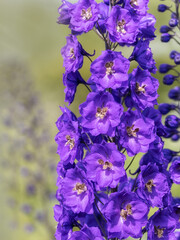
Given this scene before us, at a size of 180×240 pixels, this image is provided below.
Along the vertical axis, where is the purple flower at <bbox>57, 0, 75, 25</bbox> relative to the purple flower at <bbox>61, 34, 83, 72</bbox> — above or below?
above

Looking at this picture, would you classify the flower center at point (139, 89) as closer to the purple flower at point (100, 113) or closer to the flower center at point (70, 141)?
the purple flower at point (100, 113)

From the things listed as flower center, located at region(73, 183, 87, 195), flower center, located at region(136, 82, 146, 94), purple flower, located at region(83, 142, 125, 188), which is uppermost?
flower center, located at region(136, 82, 146, 94)

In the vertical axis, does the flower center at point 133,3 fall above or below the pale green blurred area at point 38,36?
above

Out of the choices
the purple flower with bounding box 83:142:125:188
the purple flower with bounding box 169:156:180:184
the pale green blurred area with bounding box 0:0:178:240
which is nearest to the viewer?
the purple flower with bounding box 83:142:125:188

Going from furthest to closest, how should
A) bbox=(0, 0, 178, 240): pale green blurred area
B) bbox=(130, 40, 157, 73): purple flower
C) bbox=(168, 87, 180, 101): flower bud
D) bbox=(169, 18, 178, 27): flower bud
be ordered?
bbox=(0, 0, 178, 240): pale green blurred area, bbox=(168, 87, 180, 101): flower bud, bbox=(169, 18, 178, 27): flower bud, bbox=(130, 40, 157, 73): purple flower

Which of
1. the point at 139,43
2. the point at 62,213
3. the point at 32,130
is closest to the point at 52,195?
the point at 32,130

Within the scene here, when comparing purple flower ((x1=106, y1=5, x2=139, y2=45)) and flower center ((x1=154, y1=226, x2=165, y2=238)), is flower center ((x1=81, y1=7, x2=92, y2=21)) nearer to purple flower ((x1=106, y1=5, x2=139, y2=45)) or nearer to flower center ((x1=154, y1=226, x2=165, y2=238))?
purple flower ((x1=106, y1=5, x2=139, y2=45))

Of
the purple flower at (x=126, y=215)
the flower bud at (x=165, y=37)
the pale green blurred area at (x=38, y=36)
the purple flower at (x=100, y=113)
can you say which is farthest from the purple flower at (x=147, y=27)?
the pale green blurred area at (x=38, y=36)

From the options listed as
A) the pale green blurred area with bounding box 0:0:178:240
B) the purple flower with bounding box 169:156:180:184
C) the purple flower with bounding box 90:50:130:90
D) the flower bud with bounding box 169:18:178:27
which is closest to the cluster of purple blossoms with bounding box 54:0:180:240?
the purple flower with bounding box 90:50:130:90
